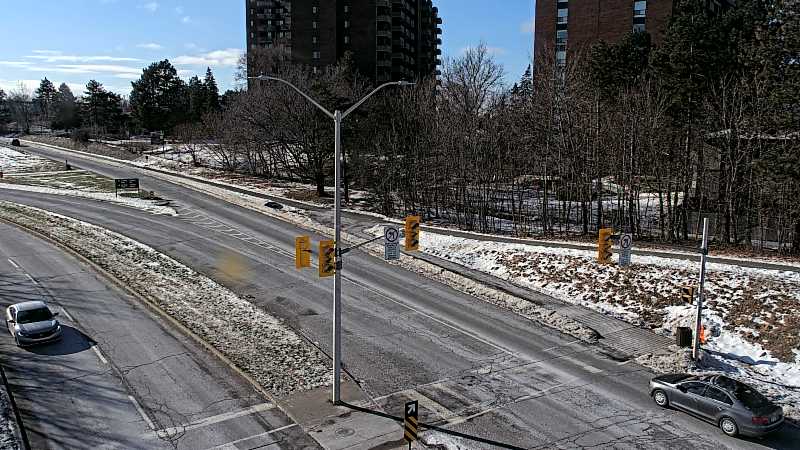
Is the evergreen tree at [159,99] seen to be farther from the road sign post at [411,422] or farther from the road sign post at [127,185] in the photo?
the road sign post at [411,422]

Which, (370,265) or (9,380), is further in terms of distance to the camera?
(370,265)

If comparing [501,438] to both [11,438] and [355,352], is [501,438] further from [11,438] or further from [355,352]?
[11,438]

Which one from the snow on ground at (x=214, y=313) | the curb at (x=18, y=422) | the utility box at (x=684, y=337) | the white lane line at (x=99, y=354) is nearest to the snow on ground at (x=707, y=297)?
Answer: the utility box at (x=684, y=337)

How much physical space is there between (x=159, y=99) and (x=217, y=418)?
363 feet

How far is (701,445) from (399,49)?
101 metres

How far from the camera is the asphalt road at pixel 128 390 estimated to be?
1580 centimetres

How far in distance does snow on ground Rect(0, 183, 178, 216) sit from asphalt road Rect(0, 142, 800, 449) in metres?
12.2

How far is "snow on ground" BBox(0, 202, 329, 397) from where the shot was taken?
2002 centimetres

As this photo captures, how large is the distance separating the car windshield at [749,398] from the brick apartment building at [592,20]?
6607 centimetres

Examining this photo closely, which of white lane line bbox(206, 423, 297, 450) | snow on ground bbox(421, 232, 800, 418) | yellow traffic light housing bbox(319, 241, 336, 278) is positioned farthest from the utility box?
white lane line bbox(206, 423, 297, 450)

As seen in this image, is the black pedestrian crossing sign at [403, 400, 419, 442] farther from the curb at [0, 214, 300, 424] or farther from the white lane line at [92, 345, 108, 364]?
the white lane line at [92, 345, 108, 364]

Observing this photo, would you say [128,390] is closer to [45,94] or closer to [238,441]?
[238,441]

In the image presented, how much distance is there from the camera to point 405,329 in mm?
24531

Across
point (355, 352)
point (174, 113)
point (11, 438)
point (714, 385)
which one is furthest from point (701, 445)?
point (174, 113)
